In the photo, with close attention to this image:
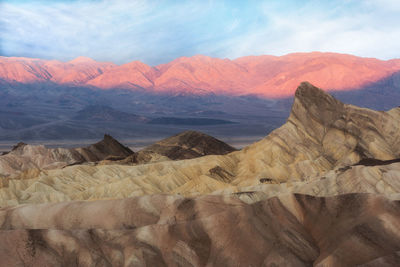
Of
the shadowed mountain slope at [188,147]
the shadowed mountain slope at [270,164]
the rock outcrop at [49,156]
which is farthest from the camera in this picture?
the shadowed mountain slope at [188,147]

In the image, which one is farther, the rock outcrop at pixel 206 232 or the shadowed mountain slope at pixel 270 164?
the shadowed mountain slope at pixel 270 164

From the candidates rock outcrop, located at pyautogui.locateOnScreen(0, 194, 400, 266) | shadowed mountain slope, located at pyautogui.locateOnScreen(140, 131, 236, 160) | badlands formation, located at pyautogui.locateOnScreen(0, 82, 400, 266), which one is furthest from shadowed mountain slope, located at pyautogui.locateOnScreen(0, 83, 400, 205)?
shadowed mountain slope, located at pyautogui.locateOnScreen(140, 131, 236, 160)

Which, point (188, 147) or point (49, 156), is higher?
point (49, 156)

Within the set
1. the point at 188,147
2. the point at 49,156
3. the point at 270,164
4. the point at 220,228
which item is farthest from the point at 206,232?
the point at 49,156

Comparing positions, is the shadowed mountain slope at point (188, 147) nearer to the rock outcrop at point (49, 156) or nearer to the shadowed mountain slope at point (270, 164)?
the rock outcrop at point (49, 156)

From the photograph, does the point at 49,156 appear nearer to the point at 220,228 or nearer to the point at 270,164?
the point at 270,164

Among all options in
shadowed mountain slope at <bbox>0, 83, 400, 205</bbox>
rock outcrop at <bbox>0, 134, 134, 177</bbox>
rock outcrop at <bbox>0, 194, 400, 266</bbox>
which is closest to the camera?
rock outcrop at <bbox>0, 194, 400, 266</bbox>

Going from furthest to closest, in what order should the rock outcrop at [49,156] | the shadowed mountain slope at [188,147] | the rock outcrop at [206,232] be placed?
the shadowed mountain slope at [188,147] → the rock outcrop at [49,156] → the rock outcrop at [206,232]

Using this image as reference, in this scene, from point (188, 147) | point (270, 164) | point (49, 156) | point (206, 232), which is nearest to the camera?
point (206, 232)

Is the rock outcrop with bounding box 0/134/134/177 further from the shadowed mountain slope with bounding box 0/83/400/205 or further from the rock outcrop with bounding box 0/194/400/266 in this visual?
the rock outcrop with bounding box 0/194/400/266

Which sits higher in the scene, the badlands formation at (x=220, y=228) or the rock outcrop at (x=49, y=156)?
the badlands formation at (x=220, y=228)

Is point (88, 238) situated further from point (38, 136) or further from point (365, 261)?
point (38, 136)

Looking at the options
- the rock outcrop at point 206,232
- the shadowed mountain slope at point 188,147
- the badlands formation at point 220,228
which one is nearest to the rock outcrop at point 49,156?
the shadowed mountain slope at point 188,147
